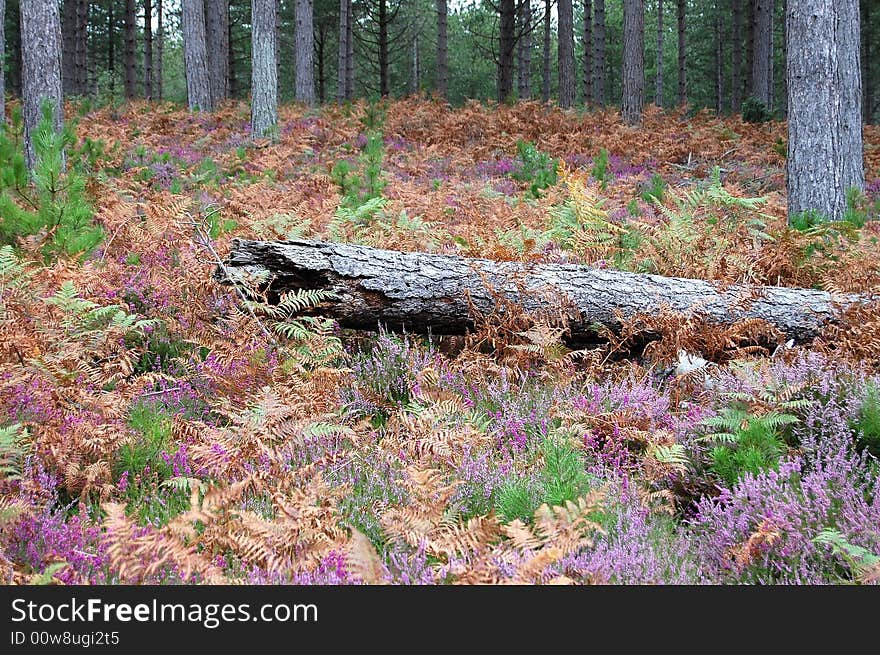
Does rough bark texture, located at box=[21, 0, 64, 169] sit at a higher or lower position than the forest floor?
higher

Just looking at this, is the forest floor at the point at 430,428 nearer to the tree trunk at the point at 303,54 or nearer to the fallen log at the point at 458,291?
the fallen log at the point at 458,291

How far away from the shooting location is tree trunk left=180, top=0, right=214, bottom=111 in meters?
19.1

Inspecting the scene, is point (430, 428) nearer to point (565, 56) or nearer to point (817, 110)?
point (817, 110)

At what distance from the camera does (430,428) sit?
11.7 ft

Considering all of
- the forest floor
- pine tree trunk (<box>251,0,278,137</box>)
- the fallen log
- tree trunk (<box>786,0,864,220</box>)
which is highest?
pine tree trunk (<box>251,0,278,137</box>)

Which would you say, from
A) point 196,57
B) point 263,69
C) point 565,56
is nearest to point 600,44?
point 565,56

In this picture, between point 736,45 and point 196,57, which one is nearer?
point 196,57

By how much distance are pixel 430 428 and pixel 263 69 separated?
13.7 meters

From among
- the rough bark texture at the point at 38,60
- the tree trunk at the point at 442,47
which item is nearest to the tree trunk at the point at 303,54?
the tree trunk at the point at 442,47

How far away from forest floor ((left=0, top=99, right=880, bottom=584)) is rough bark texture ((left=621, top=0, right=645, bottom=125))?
11832 millimetres

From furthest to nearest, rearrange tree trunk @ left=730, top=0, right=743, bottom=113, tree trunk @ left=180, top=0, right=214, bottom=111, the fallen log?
tree trunk @ left=730, top=0, right=743, bottom=113 → tree trunk @ left=180, top=0, right=214, bottom=111 → the fallen log

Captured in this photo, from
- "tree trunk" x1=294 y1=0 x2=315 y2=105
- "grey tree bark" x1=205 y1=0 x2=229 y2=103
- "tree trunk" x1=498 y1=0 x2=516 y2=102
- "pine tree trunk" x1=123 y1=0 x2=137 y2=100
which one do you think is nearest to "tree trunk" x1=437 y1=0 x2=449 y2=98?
"tree trunk" x1=498 y1=0 x2=516 y2=102

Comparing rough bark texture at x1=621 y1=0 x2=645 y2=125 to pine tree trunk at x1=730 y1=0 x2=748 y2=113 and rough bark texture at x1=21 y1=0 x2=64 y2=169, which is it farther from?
rough bark texture at x1=21 y1=0 x2=64 y2=169

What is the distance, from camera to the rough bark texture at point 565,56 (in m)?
22.1
